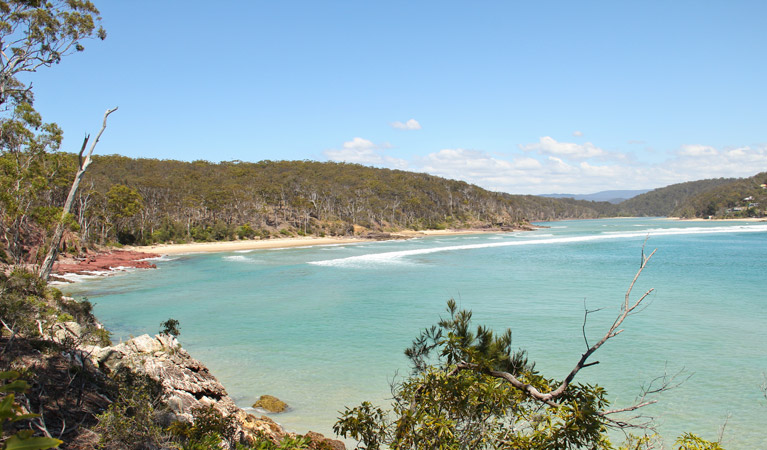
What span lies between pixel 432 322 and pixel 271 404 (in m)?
8.87

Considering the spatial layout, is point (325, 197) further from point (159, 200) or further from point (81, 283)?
point (81, 283)

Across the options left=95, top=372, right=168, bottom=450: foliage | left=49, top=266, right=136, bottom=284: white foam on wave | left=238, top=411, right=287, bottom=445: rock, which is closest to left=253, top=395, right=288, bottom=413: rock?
left=238, top=411, right=287, bottom=445: rock

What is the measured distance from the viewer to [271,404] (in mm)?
9750

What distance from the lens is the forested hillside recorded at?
50188 mm

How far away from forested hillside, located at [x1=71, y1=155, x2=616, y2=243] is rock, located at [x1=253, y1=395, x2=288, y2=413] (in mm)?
32271

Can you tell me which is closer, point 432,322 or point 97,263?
point 432,322

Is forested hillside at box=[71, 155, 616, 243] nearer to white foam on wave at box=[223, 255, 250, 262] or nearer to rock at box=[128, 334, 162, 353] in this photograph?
white foam on wave at box=[223, 255, 250, 262]

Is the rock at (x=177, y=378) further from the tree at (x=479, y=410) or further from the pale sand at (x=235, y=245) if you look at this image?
the pale sand at (x=235, y=245)

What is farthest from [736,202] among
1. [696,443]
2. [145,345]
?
[145,345]

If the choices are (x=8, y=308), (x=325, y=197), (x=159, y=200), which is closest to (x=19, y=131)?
(x=8, y=308)

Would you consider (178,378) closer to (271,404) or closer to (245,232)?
(271,404)

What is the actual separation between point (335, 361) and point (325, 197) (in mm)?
78581

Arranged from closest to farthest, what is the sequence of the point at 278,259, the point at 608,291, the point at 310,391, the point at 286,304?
the point at 310,391
the point at 286,304
the point at 608,291
the point at 278,259

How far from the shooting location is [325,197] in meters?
90.6
